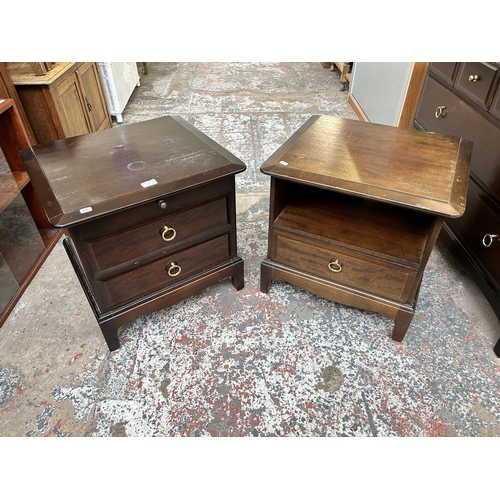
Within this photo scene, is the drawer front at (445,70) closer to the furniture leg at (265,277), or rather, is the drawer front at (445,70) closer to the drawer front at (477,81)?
the drawer front at (477,81)

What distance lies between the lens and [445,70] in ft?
5.72

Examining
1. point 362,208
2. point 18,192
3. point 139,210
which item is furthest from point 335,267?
point 18,192

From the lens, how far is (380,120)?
2863mm

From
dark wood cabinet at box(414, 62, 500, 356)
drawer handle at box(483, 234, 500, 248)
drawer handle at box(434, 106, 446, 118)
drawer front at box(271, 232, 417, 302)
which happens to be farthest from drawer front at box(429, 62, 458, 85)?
drawer front at box(271, 232, 417, 302)

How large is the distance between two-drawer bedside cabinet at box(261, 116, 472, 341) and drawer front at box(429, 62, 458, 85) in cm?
43

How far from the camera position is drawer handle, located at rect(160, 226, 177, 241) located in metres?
1.29

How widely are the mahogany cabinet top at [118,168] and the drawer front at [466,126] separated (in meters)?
0.98

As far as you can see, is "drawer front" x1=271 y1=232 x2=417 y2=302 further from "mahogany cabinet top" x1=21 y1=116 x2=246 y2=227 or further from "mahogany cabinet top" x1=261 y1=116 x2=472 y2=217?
"mahogany cabinet top" x1=21 y1=116 x2=246 y2=227

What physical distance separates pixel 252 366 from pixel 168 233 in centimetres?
59

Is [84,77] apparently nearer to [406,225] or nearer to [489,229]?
[406,225]

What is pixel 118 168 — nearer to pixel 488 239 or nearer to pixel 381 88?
pixel 488 239

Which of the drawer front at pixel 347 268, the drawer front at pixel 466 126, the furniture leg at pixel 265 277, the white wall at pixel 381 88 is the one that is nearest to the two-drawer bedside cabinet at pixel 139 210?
the furniture leg at pixel 265 277
